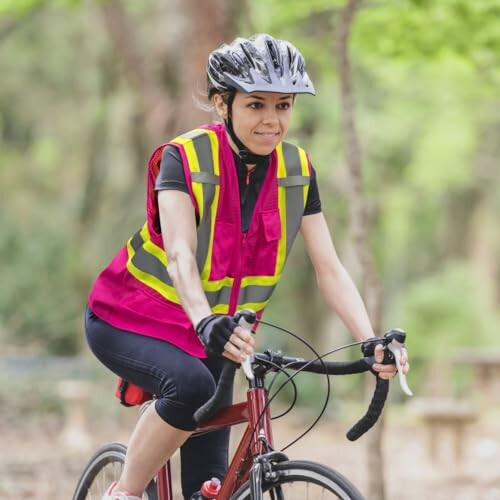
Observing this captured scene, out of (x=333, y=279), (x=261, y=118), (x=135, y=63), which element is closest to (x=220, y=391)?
(x=333, y=279)

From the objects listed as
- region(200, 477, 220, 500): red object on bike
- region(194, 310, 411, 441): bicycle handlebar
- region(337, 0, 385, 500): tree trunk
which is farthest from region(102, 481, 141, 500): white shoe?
region(337, 0, 385, 500): tree trunk

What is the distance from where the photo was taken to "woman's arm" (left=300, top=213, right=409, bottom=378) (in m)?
3.79

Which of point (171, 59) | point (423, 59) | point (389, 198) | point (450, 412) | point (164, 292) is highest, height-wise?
point (389, 198)

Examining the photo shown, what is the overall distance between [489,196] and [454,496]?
17102 mm

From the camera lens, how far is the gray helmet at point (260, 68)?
3559 millimetres

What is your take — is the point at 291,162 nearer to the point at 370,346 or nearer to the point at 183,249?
the point at 183,249

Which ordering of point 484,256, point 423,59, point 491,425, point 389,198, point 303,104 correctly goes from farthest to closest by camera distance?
point 484,256
point 389,198
point 303,104
point 491,425
point 423,59

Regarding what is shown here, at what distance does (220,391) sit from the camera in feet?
10.7

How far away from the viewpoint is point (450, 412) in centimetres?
1237

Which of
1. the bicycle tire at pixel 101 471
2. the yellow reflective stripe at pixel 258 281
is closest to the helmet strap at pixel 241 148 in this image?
the yellow reflective stripe at pixel 258 281

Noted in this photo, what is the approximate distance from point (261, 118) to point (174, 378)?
0.80 metres

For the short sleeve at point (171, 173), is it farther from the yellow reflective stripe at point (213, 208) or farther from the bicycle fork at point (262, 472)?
the bicycle fork at point (262, 472)

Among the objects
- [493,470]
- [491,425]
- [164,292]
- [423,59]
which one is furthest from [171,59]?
[164,292]

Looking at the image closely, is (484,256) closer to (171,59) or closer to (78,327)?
(78,327)
